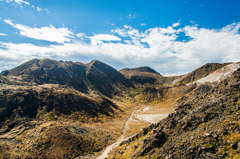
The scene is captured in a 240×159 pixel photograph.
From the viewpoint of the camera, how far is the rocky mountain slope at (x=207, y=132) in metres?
16.5

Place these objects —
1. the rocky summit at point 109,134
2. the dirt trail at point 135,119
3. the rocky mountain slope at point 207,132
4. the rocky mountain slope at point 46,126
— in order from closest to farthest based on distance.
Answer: the rocky mountain slope at point 207,132, the rocky summit at point 109,134, the rocky mountain slope at point 46,126, the dirt trail at point 135,119

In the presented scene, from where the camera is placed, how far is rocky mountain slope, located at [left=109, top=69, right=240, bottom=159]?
1648cm

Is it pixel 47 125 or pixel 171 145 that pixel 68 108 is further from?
pixel 171 145

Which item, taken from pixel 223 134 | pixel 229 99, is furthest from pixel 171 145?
pixel 229 99

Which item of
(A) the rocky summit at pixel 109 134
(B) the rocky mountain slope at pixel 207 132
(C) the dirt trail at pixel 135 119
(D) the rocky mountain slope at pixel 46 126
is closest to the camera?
(B) the rocky mountain slope at pixel 207 132

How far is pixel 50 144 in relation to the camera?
41688 mm

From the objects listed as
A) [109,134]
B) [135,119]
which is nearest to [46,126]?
[109,134]

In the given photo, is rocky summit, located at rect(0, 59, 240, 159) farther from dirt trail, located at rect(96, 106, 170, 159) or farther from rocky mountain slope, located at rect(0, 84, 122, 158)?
dirt trail, located at rect(96, 106, 170, 159)

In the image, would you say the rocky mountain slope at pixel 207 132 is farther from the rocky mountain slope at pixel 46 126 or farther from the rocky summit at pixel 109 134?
the rocky mountain slope at pixel 46 126

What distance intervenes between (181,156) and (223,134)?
743 centimetres

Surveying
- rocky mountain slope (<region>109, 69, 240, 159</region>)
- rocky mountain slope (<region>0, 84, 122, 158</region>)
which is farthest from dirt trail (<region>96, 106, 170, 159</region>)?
rocky mountain slope (<region>109, 69, 240, 159</region>)

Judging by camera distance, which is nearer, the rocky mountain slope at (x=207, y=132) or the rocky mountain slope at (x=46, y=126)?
the rocky mountain slope at (x=207, y=132)

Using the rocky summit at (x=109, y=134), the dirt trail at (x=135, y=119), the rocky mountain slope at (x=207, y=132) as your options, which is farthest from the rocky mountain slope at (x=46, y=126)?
the rocky mountain slope at (x=207, y=132)

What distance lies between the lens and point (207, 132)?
63.6ft
